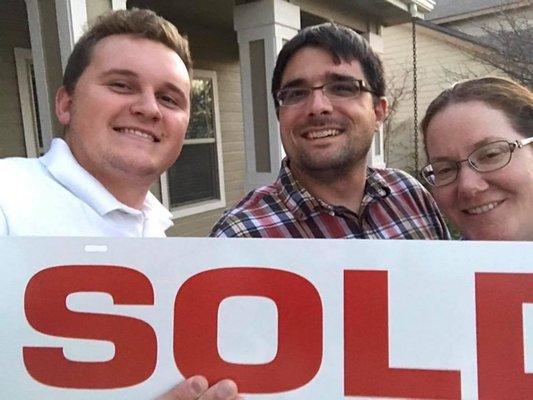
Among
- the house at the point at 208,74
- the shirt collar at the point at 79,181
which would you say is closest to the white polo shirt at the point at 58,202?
the shirt collar at the point at 79,181

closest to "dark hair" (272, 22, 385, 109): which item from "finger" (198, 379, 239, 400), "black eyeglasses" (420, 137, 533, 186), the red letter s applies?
"black eyeglasses" (420, 137, 533, 186)

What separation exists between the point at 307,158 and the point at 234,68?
5321mm

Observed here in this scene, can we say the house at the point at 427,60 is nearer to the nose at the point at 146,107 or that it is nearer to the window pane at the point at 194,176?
the window pane at the point at 194,176

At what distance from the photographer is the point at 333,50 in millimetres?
1713

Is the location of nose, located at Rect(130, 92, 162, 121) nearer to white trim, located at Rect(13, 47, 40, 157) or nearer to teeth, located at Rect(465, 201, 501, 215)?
teeth, located at Rect(465, 201, 501, 215)

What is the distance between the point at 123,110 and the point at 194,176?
4.62m

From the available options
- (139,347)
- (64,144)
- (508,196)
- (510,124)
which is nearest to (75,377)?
(139,347)

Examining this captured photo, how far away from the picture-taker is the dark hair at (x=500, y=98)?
1416mm

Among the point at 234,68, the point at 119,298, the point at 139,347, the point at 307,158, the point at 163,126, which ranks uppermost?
the point at 234,68

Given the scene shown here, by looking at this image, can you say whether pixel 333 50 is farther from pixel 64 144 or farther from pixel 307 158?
pixel 64 144

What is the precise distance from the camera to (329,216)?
5.44ft

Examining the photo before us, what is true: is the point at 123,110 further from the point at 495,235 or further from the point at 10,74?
the point at 10,74

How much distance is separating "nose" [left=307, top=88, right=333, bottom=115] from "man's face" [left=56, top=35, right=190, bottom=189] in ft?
1.63

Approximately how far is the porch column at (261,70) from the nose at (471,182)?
3300 millimetres
